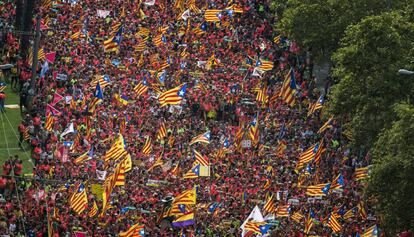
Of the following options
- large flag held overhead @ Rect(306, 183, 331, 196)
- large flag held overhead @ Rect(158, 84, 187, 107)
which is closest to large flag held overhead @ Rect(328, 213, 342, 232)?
large flag held overhead @ Rect(306, 183, 331, 196)

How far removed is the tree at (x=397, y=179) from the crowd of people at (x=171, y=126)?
254 cm

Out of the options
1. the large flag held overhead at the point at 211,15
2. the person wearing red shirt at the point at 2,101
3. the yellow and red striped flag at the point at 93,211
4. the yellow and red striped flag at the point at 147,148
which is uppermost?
the yellow and red striped flag at the point at 93,211

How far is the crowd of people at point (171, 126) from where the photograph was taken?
259ft

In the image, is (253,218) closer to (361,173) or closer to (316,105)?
(361,173)

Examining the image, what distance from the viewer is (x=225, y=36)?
11194 cm

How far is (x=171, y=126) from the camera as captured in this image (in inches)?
3723

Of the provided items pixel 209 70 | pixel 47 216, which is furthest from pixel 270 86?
pixel 47 216

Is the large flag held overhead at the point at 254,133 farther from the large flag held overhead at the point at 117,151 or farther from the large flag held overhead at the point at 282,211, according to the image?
the large flag held overhead at the point at 282,211

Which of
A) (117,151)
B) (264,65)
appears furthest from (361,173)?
(264,65)

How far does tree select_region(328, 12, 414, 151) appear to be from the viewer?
8962cm

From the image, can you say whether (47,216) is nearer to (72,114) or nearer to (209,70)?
(72,114)

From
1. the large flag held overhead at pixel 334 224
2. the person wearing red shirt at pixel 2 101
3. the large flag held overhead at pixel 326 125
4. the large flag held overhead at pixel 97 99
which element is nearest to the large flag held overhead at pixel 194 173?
the large flag held overhead at pixel 334 224

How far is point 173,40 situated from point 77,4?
7086 millimetres

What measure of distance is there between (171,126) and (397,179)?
18.1m
